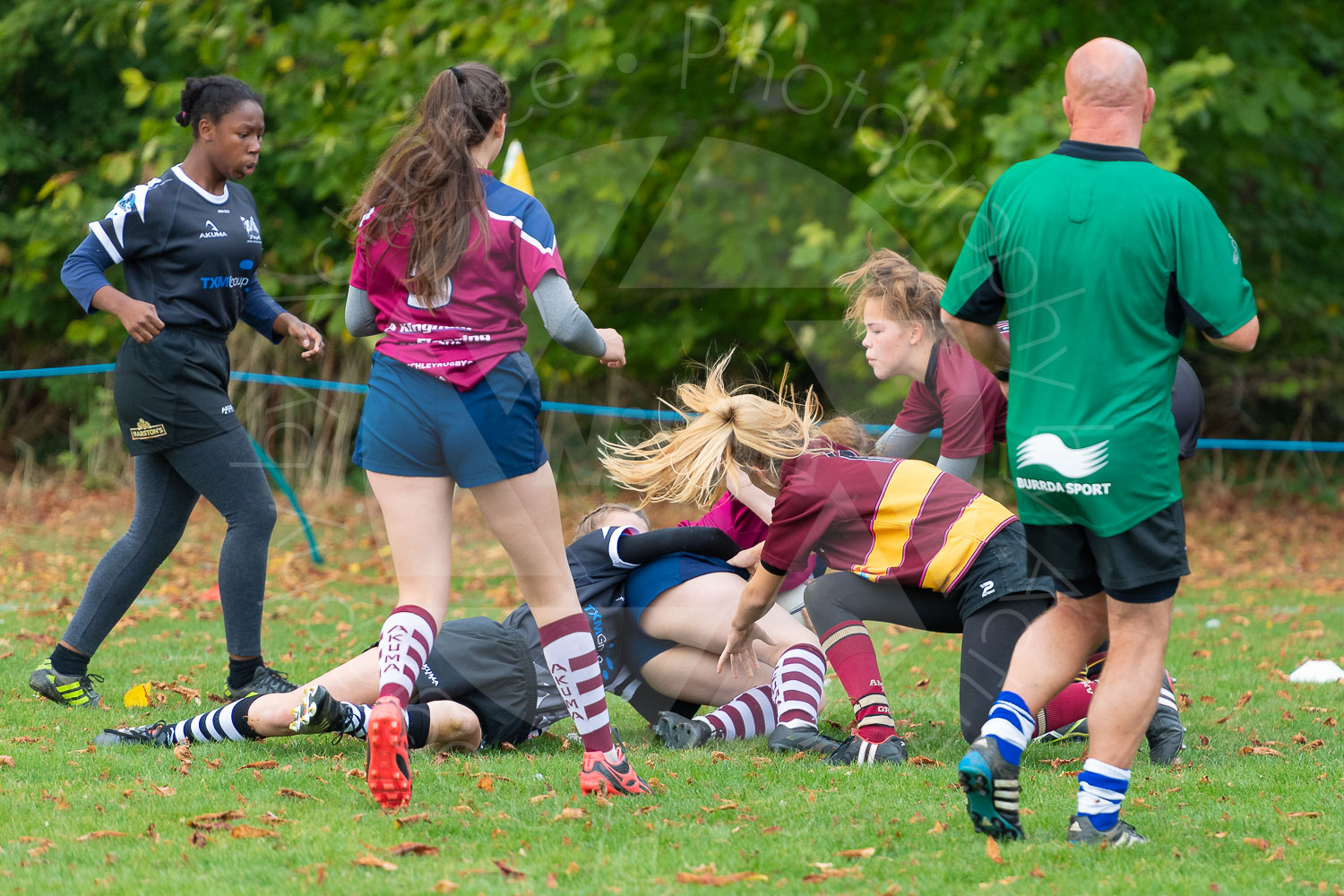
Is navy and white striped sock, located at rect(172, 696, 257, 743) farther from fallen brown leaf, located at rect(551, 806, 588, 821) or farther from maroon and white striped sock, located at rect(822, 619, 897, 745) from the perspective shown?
maroon and white striped sock, located at rect(822, 619, 897, 745)

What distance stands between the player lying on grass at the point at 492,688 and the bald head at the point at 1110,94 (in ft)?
6.02

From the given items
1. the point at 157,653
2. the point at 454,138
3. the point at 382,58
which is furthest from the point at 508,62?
the point at 454,138

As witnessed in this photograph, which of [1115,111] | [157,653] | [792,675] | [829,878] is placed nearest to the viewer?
[829,878]

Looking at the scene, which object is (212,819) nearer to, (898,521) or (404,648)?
(404,648)

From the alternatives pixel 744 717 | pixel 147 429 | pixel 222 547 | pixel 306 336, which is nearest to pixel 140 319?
pixel 147 429

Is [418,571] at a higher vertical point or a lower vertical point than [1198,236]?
lower

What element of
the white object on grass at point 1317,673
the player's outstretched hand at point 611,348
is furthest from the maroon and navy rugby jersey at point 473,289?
the white object on grass at point 1317,673

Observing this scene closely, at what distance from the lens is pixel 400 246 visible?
3246mm

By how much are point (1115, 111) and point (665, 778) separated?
2143mm

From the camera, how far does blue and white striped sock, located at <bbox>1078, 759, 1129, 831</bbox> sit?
9.85 feet

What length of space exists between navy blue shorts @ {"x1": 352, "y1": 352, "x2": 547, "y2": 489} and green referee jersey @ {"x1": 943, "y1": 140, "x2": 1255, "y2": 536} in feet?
4.07

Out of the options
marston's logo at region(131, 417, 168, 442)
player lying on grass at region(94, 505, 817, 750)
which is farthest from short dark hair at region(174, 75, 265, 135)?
player lying on grass at region(94, 505, 817, 750)

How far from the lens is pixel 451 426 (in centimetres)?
325

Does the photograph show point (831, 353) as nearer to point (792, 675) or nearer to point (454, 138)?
point (792, 675)
